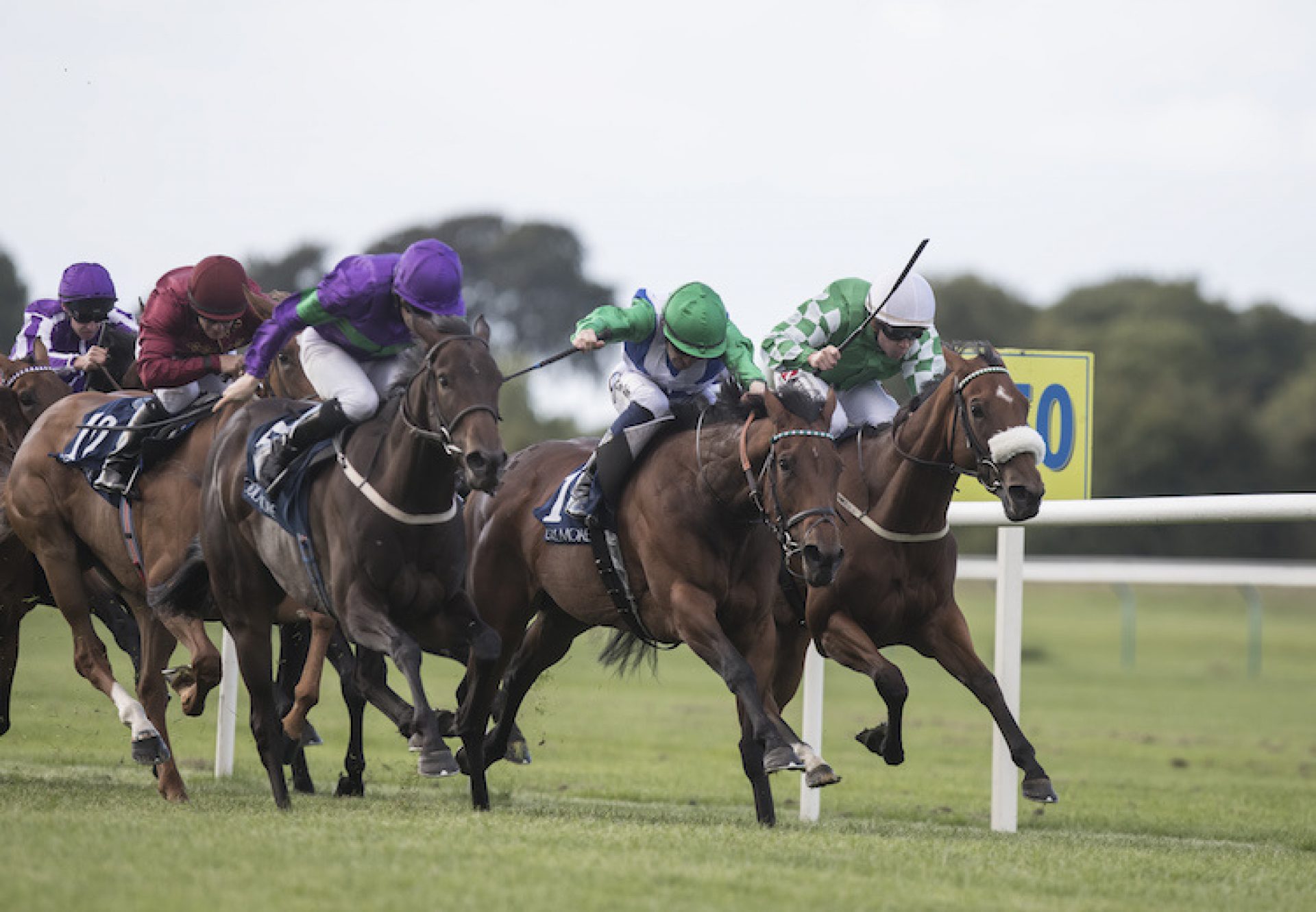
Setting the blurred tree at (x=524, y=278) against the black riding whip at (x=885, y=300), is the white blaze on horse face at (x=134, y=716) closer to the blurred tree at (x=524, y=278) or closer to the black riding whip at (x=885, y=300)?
the black riding whip at (x=885, y=300)

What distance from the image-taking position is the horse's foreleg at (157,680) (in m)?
6.97

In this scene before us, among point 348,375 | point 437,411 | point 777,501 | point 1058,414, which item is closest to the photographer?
point 437,411

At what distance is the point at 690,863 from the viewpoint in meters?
4.93

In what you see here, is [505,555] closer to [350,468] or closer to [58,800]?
[350,468]

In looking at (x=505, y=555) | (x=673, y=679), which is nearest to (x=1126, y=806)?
(x=505, y=555)

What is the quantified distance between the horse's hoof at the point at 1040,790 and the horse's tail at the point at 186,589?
3.20m

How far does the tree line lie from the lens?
153 ft

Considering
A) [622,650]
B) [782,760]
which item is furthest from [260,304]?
[782,760]

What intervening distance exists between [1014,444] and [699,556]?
119cm

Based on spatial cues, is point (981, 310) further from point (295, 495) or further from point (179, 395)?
point (295, 495)

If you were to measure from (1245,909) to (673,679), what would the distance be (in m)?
16.2

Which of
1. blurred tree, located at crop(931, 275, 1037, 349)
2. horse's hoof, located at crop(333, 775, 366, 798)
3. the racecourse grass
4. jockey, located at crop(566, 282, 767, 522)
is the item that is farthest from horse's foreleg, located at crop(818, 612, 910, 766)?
blurred tree, located at crop(931, 275, 1037, 349)

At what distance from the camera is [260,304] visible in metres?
7.70

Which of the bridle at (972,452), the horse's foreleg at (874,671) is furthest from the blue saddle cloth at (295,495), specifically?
the bridle at (972,452)
